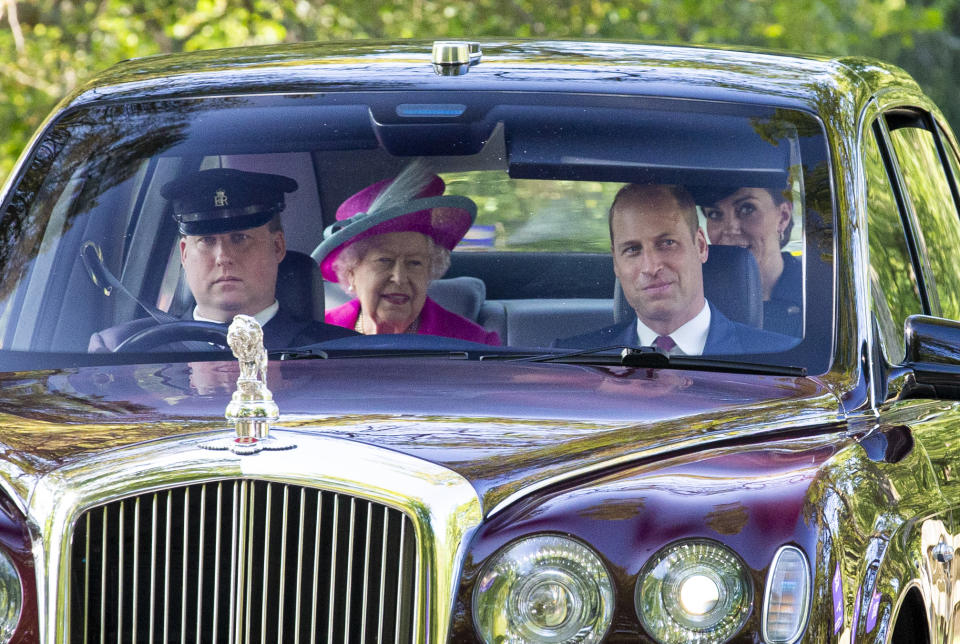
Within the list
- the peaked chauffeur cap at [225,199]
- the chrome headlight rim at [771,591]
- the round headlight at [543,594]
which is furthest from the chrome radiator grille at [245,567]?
the peaked chauffeur cap at [225,199]

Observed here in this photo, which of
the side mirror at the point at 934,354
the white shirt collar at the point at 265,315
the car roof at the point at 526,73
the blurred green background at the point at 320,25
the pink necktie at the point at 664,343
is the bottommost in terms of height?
the side mirror at the point at 934,354

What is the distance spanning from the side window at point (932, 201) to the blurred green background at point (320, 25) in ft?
29.1

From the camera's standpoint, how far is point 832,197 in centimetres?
385

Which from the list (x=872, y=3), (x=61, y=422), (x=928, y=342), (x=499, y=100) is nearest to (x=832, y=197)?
(x=928, y=342)

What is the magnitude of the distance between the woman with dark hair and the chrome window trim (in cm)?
115

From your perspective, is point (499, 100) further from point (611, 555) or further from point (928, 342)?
point (611, 555)

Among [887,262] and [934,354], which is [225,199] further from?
[934,354]

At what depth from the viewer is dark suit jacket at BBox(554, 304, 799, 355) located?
367 centimetres

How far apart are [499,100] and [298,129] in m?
0.49

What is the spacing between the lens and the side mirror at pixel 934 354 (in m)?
3.50

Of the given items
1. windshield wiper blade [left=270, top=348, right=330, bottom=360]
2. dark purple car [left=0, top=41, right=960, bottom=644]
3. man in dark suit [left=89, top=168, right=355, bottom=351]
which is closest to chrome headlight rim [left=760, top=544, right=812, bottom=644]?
dark purple car [left=0, top=41, right=960, bottom=644]

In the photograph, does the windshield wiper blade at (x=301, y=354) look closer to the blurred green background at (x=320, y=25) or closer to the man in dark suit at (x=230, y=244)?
the man in dark suit at (x=230, y=244)

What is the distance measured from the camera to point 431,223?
4312mm

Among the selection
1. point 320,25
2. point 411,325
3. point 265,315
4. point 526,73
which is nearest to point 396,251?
point 411,325
